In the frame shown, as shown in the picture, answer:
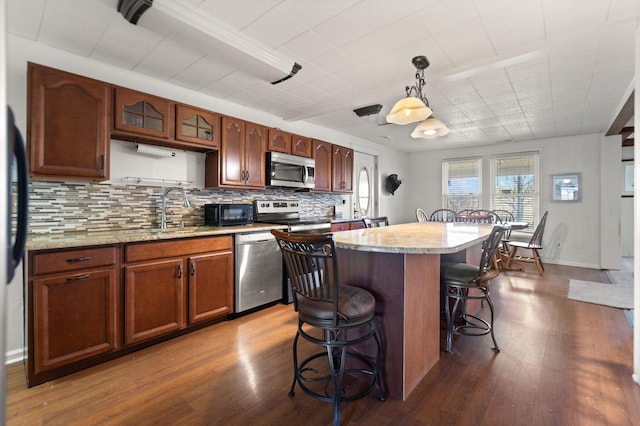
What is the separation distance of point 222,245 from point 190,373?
1091mm

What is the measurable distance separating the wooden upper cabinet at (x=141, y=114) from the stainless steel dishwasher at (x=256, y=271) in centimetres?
120

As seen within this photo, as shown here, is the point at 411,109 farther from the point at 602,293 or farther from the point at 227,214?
the point at 602,293

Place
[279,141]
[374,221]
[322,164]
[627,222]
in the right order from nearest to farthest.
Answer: [374,221] < [279,141] < [322,164] < [627,222]

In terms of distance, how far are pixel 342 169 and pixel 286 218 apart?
1.31 metres

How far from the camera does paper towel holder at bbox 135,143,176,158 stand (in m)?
2.69

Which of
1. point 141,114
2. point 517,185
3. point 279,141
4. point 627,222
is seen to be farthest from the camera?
point 627,222

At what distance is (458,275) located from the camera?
7.07 ft

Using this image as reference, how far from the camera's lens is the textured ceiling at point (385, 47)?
6.13 feet

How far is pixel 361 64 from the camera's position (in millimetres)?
2607

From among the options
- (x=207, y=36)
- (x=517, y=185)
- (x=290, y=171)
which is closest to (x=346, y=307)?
(x=207, y=36)

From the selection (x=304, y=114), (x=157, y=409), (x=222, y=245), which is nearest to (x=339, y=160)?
(x=304, y=114)

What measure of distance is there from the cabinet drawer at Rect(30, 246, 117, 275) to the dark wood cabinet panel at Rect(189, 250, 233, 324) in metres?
0.60

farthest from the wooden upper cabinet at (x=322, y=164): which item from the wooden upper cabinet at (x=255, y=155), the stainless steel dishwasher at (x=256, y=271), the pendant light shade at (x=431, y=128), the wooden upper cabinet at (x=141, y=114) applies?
the wooden upper cabinet at (x=141, y=114)

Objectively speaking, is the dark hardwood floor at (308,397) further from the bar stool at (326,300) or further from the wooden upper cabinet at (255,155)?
the wooden upper cabinet at (255,155)
